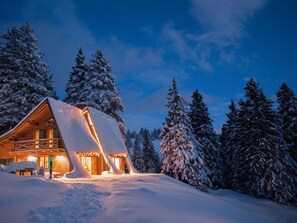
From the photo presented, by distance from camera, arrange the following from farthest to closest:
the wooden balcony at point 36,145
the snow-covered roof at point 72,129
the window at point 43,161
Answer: the window at point 43,161 < the wooden balcony at point 36,145 < the snow-covered roof at point 72,129

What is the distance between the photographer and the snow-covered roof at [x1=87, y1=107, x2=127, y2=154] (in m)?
21.5

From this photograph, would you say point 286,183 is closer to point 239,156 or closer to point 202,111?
point 239,156

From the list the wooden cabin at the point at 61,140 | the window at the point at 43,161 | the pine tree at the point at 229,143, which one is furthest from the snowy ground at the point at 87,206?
the pine tree at the point at 229,143

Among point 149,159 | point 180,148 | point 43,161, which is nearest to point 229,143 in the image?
point 180,148

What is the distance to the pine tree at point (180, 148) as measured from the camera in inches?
915

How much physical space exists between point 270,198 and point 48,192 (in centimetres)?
2356

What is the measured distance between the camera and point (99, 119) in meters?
23.1

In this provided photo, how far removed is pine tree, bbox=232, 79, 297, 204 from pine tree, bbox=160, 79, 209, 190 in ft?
17.4

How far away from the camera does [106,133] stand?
22875 mm

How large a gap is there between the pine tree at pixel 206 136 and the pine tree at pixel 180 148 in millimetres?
3829

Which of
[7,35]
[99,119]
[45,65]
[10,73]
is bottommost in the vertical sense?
[99,119]

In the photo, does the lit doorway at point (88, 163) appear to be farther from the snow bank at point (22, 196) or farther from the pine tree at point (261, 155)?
the pine tree at point (261, 155)

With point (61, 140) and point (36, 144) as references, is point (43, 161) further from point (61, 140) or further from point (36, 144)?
point (61, 140)

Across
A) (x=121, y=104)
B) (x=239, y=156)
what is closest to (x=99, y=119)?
(x=121, y=104)
